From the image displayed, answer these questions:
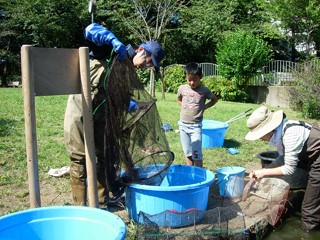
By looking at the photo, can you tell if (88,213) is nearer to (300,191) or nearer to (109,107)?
(109,107)

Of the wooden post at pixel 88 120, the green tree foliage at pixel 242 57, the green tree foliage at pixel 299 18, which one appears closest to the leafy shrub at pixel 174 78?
the green tree foliage at pixel 242 57

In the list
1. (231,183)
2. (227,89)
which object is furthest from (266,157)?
(227,89)

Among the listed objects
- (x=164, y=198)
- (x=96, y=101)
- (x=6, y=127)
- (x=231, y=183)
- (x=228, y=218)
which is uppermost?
(x=96, y=101)

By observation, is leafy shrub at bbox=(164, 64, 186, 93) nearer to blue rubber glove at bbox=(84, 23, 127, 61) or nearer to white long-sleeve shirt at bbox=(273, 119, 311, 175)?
white long-sleeve shirt at bbox=(273, 119, 311, 175)

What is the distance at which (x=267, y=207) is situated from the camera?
3908mm

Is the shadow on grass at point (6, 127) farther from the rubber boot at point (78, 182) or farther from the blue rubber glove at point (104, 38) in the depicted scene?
the blue rubber glove at point (104, 38)

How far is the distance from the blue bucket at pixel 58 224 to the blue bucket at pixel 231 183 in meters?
2.02

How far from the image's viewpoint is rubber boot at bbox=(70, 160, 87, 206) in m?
3.50

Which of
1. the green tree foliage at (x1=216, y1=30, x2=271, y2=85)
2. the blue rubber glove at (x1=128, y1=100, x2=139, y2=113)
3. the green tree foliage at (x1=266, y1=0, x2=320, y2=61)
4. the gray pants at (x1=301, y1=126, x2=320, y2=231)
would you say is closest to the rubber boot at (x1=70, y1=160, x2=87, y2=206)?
the blue rubber glove at (x1=128, y1=100, x2=139, y2=113)

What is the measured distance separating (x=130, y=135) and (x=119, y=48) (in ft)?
2.67

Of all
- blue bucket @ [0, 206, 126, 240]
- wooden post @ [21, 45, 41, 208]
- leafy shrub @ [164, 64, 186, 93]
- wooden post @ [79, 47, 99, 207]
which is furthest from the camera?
leafy shrub @ [164, 64, 186, 93]

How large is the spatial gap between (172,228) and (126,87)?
1.26m

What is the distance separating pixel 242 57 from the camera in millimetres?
14789

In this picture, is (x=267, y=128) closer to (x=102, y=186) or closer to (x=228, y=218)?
(x=228, y=218)
